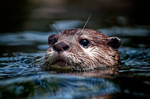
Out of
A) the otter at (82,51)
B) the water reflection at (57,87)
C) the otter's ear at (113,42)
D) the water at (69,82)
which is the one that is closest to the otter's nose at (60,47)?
the otter at (82,51)

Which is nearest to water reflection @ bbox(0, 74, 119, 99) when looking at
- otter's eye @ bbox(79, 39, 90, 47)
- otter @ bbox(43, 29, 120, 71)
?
otter @ bbox(43, 29, 120, 71)

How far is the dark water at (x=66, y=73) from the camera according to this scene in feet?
12.2

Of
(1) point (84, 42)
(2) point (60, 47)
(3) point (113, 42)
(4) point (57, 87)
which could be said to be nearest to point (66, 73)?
(2) point (60, 47)

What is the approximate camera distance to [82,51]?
16.6 ft

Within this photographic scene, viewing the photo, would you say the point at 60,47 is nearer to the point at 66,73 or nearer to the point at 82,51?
the point at 66,73

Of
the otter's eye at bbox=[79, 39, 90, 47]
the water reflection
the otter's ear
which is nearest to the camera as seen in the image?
the water reflection

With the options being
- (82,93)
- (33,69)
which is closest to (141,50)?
(33,69)

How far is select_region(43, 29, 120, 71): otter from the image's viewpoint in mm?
4646

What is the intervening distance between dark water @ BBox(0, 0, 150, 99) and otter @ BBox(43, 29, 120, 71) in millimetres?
180

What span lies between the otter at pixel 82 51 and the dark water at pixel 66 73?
180 millimetres

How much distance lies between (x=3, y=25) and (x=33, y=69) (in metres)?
7.36

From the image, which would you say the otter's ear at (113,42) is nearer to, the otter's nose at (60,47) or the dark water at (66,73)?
the dark water at (66,73)

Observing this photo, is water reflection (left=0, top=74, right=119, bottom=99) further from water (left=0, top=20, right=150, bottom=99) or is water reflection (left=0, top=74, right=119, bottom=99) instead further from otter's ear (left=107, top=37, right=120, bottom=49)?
otter's ear (left=107, top=37, right=120, bottom=49)

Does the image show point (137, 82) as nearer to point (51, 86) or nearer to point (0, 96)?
point (51, 86)
